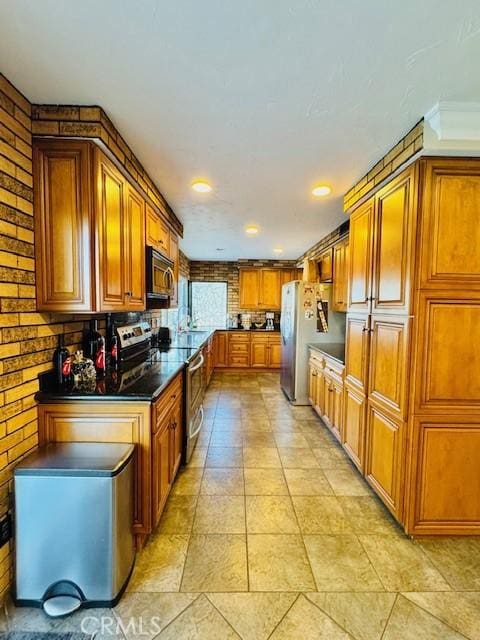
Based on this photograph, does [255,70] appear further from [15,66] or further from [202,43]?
[15,66]

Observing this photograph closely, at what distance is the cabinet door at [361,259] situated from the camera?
7.52ft

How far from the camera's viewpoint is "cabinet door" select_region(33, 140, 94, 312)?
164cm

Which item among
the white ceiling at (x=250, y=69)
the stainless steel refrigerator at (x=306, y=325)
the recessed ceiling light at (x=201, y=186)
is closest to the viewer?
the white ceiling at (x=250, y=69)

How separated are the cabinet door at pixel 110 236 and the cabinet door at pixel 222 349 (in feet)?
13.9

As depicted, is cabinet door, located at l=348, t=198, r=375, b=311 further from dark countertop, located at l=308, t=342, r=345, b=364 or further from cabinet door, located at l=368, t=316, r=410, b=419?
dark countertop, located at l=308, t=342, r=345, b=364

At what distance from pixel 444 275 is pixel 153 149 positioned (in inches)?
74.9

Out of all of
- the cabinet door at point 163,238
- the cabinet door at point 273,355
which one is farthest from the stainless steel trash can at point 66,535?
the cabinet door at point 273,355

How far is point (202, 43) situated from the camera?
1.20 meters

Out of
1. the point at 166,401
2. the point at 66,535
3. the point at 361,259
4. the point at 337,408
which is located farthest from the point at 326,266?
the point at 66,535

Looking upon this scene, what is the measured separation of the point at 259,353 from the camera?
630cm

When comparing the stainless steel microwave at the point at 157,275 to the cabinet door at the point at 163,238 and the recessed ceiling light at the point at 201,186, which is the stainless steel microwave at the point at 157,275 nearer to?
the cabinet door at the point at 163,238

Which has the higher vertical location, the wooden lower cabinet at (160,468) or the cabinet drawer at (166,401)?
the cabinet drawer at (166,401)

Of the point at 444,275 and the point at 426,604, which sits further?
the point at 444,275

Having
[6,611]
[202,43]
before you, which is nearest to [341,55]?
[202,43]
